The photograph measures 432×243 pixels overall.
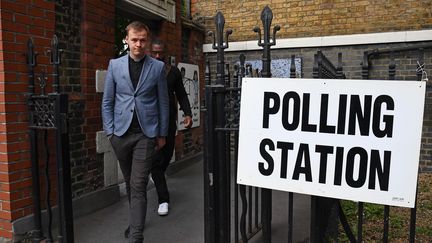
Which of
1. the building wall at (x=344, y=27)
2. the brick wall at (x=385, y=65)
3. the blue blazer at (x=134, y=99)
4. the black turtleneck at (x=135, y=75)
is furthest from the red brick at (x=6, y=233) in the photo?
the building wall at (x=344, y=27)

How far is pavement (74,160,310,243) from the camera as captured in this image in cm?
344

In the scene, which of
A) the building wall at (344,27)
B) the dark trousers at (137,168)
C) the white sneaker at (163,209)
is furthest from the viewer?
the building wall at (344,27)

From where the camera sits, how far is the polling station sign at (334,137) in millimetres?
1864

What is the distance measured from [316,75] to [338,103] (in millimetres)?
206

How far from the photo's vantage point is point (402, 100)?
6.09 feet

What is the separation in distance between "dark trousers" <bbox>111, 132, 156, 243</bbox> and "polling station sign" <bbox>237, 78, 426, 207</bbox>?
109 cm

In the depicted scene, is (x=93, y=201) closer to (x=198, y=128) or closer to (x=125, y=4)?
(x=125, y=4)

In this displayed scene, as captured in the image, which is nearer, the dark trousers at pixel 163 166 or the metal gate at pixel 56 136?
the metal gate at pixel 56 136

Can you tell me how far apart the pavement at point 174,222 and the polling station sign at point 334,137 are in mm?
1511

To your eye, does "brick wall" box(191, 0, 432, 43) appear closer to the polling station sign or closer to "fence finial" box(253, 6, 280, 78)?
"fence finial" box(253, 6, 280, 78)

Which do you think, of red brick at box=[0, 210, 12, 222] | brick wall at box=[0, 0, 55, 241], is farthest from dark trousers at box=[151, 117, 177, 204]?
red brick at box=[0, 210, 12, 222]

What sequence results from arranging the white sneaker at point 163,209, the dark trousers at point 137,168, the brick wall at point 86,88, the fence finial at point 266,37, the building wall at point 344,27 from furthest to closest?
the building wall at point 344,27, the white sneaker at point 163,209, the brick wall at point 86,88, the dark trousers at point 137,168, the fence finial at point 266,37

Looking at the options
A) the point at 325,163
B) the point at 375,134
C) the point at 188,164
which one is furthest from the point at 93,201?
the point at 375,134

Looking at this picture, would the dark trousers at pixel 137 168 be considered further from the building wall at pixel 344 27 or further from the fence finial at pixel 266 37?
the building wall at pixel 344 27
